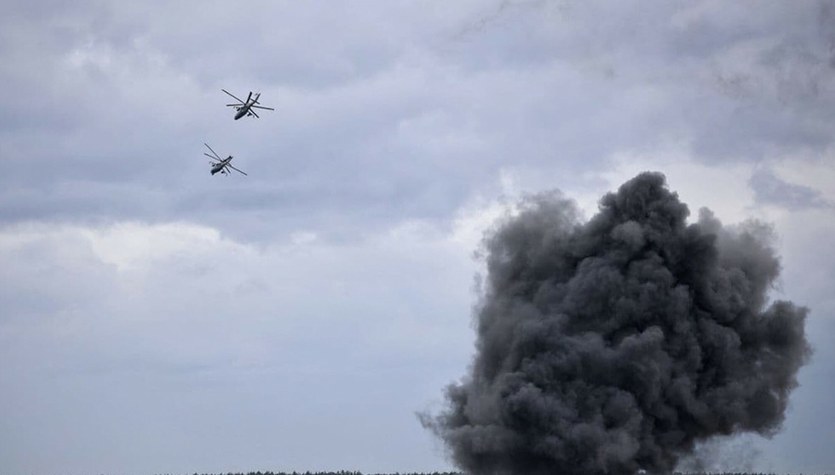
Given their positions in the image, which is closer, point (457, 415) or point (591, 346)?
point (591, 346)

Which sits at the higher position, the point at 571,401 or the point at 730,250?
the point at 730,250

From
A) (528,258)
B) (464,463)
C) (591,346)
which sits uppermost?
(528,258)

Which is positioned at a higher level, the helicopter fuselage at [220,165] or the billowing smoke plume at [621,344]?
the helicopter fuselage at [220,165]

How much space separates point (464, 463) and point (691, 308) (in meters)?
25.5

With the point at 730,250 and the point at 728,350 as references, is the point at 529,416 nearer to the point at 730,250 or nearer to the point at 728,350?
the point at 728,350

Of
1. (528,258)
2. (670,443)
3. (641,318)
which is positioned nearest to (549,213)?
(528,258)

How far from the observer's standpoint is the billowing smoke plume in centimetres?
Answer: 13125

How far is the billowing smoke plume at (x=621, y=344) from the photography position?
13125 centimetres

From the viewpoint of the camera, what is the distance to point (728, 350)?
13538 centimetres

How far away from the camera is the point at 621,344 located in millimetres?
132625

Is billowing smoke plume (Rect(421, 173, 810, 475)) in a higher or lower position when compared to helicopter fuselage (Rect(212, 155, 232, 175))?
lower

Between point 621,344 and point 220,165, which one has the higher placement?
point 220,165

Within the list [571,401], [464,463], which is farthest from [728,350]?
[464,463]

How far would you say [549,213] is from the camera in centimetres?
14562
